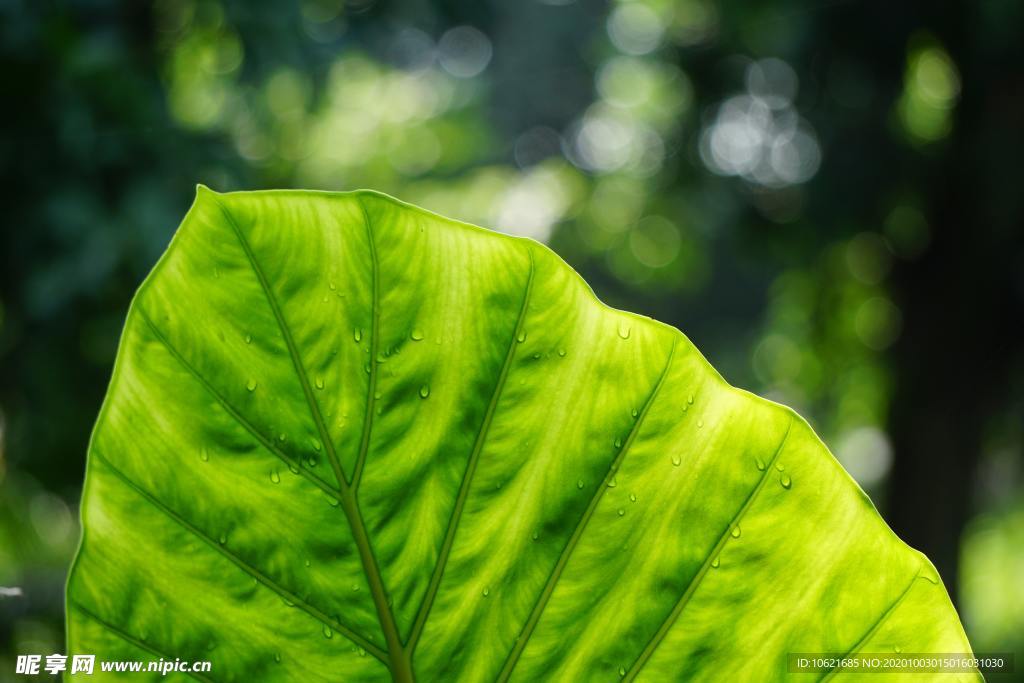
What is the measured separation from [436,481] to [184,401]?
13 cm

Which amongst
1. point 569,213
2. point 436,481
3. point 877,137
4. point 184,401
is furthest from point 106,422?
point 569,213

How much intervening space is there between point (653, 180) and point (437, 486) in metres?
4.68

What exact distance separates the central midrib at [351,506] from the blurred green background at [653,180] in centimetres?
90

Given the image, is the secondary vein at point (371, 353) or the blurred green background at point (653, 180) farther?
the blurred green background at point (653, 180)

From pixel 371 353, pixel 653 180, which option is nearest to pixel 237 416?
pixel 371 353

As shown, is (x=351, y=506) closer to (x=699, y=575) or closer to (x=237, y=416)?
(x=237, y=416)

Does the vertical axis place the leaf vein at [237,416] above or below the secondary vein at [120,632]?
above

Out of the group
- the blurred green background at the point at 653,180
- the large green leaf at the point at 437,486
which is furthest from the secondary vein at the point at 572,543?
the blurred green background at the point at 653,180

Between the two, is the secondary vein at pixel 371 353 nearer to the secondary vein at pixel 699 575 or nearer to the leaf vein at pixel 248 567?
the leaf vein at pixel 248 567

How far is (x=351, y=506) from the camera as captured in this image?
0.46m

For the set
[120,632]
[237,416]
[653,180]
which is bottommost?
[120,632]

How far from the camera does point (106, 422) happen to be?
1.38ft

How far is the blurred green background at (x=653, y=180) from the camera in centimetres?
223

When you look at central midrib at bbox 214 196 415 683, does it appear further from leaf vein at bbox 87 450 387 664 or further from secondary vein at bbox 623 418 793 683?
secondary vein at bbox 623 418 793 683
